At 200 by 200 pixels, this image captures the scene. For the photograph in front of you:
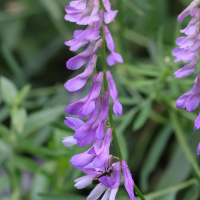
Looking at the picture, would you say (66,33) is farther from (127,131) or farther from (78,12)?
(78,12)

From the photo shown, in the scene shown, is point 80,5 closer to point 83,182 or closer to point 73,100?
point 83,182

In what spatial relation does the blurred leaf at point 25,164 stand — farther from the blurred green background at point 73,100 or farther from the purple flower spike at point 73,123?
the purple flower spike at point 73,123

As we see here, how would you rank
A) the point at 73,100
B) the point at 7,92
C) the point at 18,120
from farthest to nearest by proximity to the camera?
1. the point at 73,100
2. the point at 7,92
3. the point at 18,120

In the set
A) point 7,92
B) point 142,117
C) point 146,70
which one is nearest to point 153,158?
point 142,117

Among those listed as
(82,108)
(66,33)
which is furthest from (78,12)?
(66,33)

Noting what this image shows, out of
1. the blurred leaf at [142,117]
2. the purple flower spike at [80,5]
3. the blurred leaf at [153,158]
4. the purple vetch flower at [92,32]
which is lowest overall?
the blurred leaf at [153,158]

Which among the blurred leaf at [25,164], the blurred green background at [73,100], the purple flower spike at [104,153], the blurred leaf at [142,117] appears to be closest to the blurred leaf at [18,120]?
the blurred green background at [73,100]

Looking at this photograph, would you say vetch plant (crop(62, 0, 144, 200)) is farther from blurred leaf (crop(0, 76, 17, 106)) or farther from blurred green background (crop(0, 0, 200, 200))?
blurred leaf (crop(0, 76, 17, 106))
